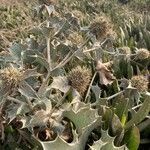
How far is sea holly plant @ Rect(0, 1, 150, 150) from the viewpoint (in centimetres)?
209

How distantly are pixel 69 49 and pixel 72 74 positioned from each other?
1.18 ft

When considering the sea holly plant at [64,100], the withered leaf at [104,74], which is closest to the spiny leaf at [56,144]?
the sea holly plant at [64,100]

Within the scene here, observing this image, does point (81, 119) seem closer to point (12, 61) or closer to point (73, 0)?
point (12, 61)

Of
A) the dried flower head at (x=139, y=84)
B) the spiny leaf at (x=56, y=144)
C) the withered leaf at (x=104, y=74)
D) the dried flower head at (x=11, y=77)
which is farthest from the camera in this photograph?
the withered leaf at (x=104, y=74)

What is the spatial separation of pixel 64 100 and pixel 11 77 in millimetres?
492

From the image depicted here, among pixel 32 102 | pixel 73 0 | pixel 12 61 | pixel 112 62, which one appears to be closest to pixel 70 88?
pixel 32 102

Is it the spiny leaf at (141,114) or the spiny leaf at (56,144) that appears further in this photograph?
the spiny leaf at (141,114)

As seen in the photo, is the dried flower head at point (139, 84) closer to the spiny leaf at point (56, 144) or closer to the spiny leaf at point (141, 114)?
the spiny leaf at point (141, 114)

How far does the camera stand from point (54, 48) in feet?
8.49

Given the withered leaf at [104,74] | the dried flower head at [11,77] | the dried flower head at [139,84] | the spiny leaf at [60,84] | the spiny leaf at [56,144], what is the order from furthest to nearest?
the withered leaf at [104,74]
the dried flower head at [139,84]
the spiny leaf at [60,84]
the dried flower head at [11,77]
the spiny leaf at [56,144]

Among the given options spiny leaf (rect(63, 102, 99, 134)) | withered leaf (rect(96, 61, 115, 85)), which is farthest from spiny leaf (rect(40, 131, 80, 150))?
withered leaf (rect(96, 61, 115, 85))

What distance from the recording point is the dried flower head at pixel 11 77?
203cm

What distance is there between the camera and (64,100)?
2.46m

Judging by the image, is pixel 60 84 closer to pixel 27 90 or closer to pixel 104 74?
pixel 27 90
